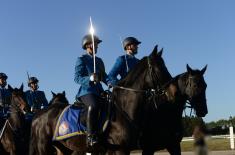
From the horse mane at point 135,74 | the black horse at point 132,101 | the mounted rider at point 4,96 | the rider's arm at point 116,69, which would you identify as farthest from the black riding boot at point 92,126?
the mounted rider at point 4,96

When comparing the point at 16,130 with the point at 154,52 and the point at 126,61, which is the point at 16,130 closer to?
the point at 126,61

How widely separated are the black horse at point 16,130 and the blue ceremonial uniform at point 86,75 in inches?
117

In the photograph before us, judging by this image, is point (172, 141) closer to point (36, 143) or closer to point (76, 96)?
point (76, 96)

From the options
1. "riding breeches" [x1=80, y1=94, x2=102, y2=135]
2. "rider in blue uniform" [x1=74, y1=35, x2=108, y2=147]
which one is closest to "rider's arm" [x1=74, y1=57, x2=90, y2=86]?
"rider in blue uniform" [x1=74, y1=35, x2=108, y2=147]

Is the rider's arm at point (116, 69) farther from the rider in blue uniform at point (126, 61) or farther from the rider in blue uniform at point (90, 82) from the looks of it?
the rider in blue uniform at point (90, 82)

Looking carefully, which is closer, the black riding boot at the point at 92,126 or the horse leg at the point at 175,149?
the black riding boot at the point at 92,126

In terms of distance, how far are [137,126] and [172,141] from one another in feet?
5.49

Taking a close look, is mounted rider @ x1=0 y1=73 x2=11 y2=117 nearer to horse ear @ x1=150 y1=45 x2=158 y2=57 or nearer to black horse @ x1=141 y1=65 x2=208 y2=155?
black horse @ x1=141 y1=65 x2=208 y2=155

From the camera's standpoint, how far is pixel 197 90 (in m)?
8.27

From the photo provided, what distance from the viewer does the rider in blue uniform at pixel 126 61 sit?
8828 millimetres

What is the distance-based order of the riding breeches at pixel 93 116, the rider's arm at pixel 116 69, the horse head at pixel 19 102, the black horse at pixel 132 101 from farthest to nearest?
1. the horse head at pixel 19 102
2. the rider's arm at pixel 116 69
3. the riding breeches at pixel 93 116
4. the black horse at pixel 132 101

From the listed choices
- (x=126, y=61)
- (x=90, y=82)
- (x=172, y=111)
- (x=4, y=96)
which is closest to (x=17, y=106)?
(x=4, y=96)

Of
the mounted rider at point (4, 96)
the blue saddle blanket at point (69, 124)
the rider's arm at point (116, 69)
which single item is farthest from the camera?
the mounted rider at point (4, 96)

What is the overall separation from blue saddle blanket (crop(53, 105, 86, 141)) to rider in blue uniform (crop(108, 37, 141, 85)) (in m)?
1.11
